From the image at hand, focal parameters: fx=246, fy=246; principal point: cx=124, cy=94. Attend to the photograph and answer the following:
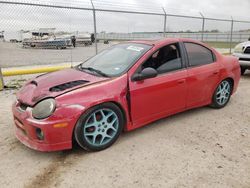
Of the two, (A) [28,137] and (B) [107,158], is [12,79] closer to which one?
(A) [28,137]

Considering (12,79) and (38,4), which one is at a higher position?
(38,4)

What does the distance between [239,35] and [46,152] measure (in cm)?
3013

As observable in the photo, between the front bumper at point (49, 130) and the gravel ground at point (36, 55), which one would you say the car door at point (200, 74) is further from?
the gravel ground at point (36, 55)

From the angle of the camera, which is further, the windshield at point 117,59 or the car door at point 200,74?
the car door at point 200,74

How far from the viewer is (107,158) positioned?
314cm

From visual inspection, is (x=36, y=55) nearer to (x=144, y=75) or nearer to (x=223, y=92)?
(x=223, y=92)

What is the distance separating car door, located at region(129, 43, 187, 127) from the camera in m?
3.53

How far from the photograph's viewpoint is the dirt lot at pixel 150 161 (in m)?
2.70

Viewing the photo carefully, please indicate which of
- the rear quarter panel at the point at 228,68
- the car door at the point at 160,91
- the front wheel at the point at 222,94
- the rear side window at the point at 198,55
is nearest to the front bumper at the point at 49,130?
the car door at the point at 160,91

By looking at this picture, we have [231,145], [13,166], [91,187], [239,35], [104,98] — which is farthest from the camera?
[239,35]

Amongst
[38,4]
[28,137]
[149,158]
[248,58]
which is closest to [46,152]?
[28,137]

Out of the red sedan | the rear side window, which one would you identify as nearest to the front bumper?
the red sedan

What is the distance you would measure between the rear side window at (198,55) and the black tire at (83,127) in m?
1.67

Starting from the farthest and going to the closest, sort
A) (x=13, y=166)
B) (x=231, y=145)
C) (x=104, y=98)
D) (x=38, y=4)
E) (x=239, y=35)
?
1. (x=239, y=35)
2. (x=38, y=4)
3. (x=231, y=145)
4. (x=104, y=98)
5. (x=13, y=166)
